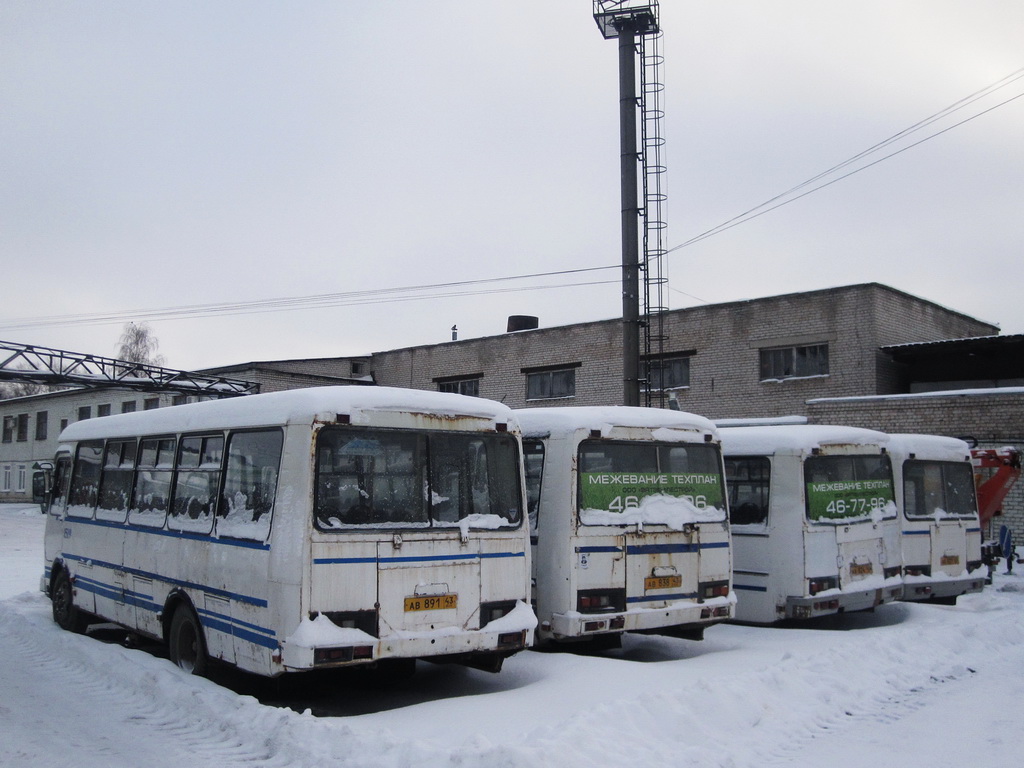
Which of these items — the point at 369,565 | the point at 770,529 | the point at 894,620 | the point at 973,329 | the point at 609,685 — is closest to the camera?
the point at 369,565

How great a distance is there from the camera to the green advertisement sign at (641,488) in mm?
9812

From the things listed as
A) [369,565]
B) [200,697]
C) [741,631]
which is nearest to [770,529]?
[741,631]

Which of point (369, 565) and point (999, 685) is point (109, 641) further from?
point (999, 685)

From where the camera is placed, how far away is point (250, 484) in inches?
323

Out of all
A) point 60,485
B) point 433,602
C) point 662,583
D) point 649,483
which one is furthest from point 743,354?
point 433,602

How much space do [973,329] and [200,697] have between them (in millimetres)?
30366

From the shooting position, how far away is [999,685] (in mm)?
9203

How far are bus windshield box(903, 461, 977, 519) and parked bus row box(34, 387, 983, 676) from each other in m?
0.05

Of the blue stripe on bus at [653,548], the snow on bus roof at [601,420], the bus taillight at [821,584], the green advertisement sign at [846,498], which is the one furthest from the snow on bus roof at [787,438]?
the blue stripe on bus at [653,548]

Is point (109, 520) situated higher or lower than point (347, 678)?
higher

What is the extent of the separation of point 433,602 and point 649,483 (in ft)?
10.3

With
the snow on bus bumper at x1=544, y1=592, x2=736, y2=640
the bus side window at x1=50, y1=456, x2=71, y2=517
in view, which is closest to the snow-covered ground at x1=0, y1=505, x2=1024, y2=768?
the snow on bus bumper at x1=544, y1=592, x2=736, y2=640

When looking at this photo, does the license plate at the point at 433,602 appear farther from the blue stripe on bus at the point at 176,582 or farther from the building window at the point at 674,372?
the building window at the point at 674,372

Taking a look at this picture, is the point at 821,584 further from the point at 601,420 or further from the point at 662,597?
the point at 601,420
